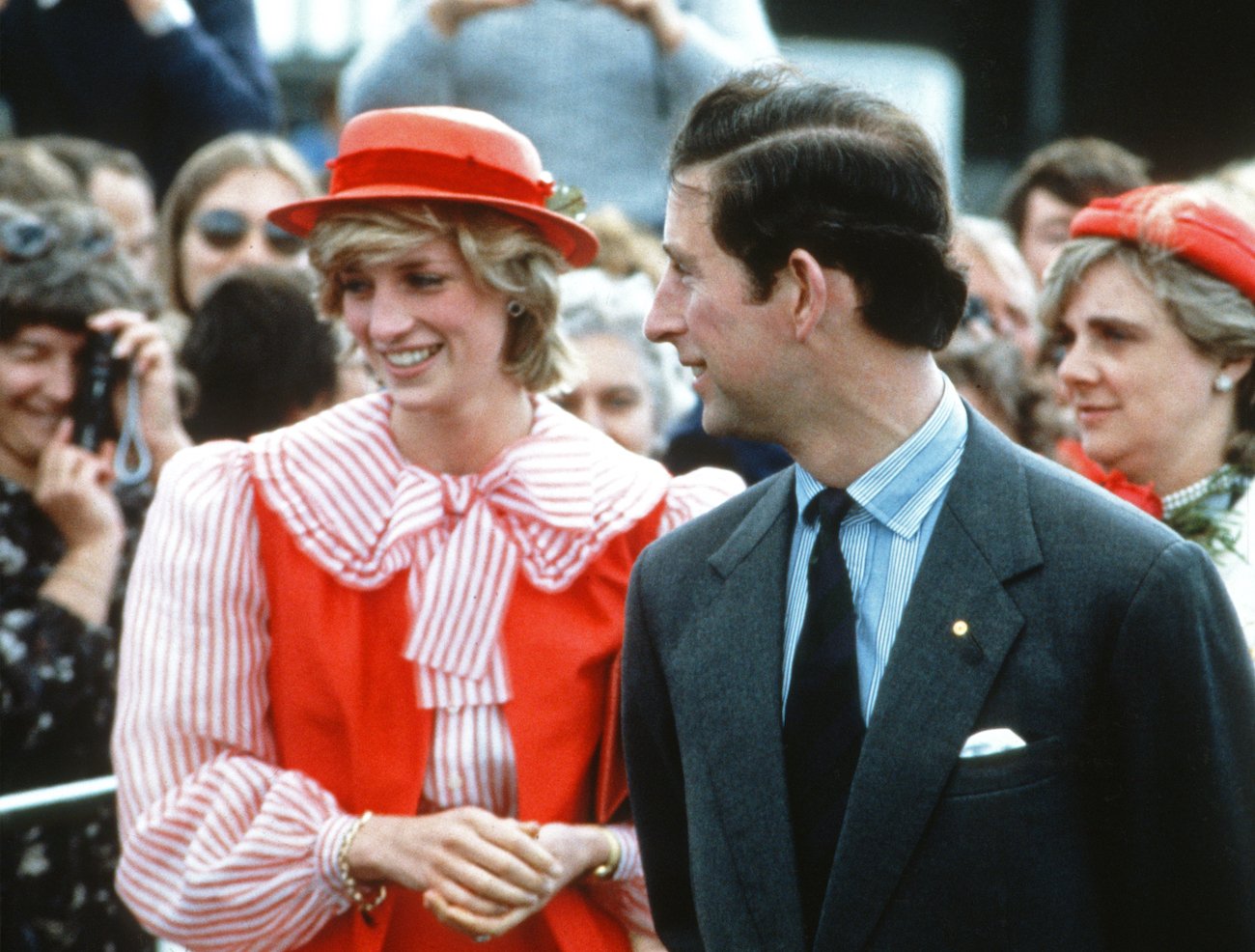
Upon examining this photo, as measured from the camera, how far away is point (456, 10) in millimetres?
4832

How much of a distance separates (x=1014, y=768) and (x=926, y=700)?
5.5 inches

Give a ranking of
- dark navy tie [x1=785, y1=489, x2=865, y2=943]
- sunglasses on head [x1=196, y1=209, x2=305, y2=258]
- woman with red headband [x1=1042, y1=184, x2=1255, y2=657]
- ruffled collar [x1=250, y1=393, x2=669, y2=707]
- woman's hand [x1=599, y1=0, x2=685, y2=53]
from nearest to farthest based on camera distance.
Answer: dark navy tie [x1=785, y1=489, x2=865, y2=943], ruffled collar [x1=250, y1=393, x2=669, y2=707], woman with red headband [x1=1042, y1=184, x2=1255, y2=657], woman's hand [x1=599, y1=0, x2=685, y2=53], sunglasses on head [x1=196, y1=209, x2=305, y2=258]

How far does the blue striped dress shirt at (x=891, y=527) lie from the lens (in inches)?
94.7

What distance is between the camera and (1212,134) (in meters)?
9.46

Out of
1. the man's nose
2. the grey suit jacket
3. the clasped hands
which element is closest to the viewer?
the grey suit jacket

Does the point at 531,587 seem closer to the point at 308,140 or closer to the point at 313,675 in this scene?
the point at 313,675

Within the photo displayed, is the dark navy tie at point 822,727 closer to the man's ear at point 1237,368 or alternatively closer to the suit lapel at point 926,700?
the suit lapel at point 926,700

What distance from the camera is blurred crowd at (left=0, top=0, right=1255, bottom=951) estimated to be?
136 inches

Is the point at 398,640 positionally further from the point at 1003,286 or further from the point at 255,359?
the point at 1003,286

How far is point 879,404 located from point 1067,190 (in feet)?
12.2

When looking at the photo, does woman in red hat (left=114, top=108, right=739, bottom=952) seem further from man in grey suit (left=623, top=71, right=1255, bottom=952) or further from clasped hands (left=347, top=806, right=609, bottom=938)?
man in grey suit (left=623, top=71, right=1255, bottom=952)

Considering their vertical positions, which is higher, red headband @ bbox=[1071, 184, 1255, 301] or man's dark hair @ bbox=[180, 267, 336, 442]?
red headband @ bbox=[1071, 184, 1255, 301]

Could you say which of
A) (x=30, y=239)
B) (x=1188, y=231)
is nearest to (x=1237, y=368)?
(x=1188, y=231)

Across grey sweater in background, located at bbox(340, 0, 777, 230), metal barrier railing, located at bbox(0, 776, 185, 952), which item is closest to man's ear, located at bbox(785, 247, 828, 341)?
metal barrier railing, located at bbox(0, 776, 185, 952)
